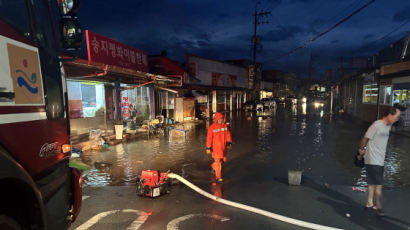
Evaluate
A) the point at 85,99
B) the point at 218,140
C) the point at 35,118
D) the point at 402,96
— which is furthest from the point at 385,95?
the point at 35,118

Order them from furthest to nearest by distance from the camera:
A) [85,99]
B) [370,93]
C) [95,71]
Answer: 1. [370,93]
2. [85,99]
3. [95,71]

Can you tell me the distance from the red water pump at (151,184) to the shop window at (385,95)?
16.5 m

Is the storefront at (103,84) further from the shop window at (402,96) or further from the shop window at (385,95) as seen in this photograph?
the shop window at (385,95)

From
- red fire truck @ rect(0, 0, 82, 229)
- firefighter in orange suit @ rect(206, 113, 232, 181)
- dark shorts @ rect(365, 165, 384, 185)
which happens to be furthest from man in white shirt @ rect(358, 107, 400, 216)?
red fire truck @ rect(0, 0, 82, 229)

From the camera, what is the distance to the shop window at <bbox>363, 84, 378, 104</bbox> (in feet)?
59.8

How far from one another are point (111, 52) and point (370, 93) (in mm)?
19941

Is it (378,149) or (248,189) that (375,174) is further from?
(248,189)

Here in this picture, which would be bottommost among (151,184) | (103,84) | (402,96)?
(151,184)

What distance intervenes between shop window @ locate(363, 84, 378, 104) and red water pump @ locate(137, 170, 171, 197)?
758 inches

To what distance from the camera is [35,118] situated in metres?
2.45

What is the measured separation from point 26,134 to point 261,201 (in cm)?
443

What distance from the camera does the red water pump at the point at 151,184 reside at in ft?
17.0

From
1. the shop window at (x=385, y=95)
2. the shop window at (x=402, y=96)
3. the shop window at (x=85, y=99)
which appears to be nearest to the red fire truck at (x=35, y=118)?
the shop window at (x=85, y=99)

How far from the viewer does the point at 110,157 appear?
8719 mm
